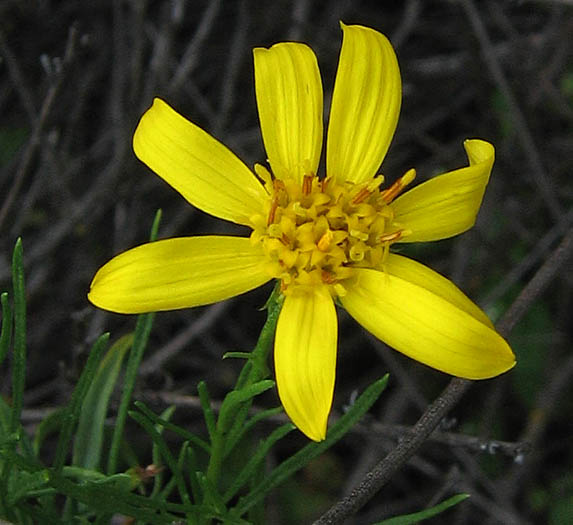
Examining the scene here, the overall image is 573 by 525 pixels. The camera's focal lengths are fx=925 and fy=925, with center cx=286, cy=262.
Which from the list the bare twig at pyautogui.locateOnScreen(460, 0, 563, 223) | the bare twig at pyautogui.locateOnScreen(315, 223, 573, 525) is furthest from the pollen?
the bare twig at pyautogui.locateOnScreen(460, 0, 563, 223)

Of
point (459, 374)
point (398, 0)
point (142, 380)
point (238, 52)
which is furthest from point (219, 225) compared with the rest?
point (459, 374)

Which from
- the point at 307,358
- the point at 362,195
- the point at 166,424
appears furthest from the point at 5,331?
the point at 362,195

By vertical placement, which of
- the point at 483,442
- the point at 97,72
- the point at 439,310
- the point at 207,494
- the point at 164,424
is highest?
the point at 97,72

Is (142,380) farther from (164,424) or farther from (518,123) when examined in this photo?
(518,123)

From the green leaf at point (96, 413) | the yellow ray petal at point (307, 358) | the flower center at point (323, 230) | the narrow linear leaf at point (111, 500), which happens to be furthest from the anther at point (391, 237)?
the green leaf at point (96, 413)

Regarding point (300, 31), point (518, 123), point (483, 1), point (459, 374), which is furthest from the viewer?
point (483, 1)

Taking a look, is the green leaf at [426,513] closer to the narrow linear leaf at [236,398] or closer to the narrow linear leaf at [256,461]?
the narrow linear leaf at [256,461]

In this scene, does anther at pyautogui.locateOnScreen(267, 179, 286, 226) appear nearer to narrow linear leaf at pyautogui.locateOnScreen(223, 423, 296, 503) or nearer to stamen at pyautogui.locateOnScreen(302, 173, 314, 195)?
stamen at pyautogui.locateOnScreen(302, 173, 314, 195)
